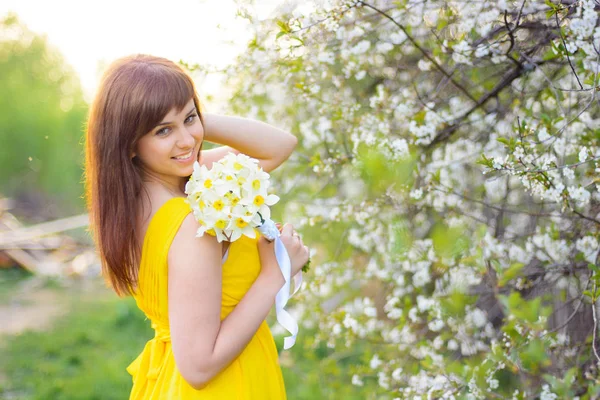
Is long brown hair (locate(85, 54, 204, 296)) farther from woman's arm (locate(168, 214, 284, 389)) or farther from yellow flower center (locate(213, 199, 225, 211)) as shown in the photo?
yellow flower center (locate(213, 199, 225, 211))

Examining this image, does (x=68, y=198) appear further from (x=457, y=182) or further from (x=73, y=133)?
(x=457, y=182)

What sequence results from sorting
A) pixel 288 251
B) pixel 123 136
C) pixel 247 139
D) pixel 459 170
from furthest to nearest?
pixel 459 170, pixel 247 139, pixel 288 251, pixel 123 136

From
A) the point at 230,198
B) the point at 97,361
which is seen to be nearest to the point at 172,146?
the point at 230,198

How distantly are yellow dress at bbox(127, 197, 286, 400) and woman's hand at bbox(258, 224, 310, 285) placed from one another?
5 centimetres

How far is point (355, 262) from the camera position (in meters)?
3.79

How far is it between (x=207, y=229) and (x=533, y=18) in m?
1.61

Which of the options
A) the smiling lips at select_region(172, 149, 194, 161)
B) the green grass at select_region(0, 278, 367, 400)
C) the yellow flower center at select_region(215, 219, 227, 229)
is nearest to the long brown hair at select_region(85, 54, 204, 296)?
the smiling lips at select_region(172, 149, 194, 161)

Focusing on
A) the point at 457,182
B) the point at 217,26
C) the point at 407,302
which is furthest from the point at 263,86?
the point at 407,302

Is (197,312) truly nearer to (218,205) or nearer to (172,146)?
(218,205)

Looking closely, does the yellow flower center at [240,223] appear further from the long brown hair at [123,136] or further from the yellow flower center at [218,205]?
the long brown hair at [123,136]

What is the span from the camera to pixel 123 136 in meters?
1.54

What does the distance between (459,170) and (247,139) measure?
167 cm

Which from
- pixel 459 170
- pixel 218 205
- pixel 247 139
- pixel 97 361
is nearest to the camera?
pixel 218 205

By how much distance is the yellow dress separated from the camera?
5.07 ft
